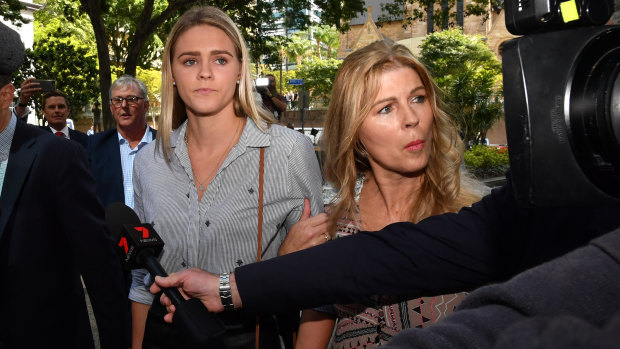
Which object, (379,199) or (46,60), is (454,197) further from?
(46,60)

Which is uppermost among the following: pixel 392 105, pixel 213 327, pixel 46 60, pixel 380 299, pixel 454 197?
pixel 46 60

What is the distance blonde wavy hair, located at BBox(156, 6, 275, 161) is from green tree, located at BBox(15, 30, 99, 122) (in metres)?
26.6

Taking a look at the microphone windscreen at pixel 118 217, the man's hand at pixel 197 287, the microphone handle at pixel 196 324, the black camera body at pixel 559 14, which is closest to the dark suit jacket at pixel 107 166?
the microphone windscreen at pixel 118 217

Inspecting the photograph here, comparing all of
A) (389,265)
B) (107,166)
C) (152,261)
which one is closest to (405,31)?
(107,166)

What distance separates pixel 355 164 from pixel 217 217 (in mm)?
636

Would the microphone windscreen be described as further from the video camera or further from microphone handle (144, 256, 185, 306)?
the video camera

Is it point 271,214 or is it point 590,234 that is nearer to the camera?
point 590,234

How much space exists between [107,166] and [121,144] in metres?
0.37

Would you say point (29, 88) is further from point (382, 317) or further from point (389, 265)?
point (389, 265)

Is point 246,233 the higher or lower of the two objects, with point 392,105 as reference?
lower

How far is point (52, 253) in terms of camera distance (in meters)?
2.72

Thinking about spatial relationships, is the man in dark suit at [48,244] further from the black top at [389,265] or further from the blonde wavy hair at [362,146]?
the black top at [389,265]

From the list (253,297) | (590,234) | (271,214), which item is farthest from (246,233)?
(590,234)

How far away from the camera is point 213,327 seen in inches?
57.9
